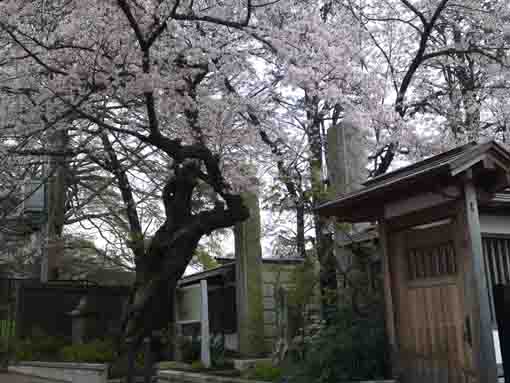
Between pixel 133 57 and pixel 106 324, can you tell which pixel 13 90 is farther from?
pixel 106 324

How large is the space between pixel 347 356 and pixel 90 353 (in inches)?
273

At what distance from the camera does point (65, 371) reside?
1159 cm

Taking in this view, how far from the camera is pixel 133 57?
9.71 metres

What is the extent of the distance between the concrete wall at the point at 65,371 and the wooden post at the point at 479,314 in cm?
714

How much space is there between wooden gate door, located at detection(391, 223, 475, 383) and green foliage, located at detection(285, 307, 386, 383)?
0.36 metres

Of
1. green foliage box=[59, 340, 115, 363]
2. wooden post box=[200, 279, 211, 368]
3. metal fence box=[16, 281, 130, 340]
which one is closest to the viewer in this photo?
wooden post box=[200, 279, 211, 368]

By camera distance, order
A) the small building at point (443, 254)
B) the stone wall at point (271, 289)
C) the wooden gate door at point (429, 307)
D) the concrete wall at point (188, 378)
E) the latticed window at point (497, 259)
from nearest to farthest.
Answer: the small building at point (443, 254)
the wooden gate door at point (429, 307)
the latticed window at point (497, 259)
the concrete wall at point (188, 378)
the stone wall at point (271, 289)

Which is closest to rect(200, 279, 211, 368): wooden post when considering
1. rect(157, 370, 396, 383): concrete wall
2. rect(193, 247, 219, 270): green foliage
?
rect(157, 370, 396, 383): concrete wall

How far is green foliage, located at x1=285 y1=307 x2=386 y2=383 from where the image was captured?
7266 mm

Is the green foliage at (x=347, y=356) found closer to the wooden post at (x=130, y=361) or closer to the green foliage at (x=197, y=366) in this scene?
the wooden post at (x=130, y=361)

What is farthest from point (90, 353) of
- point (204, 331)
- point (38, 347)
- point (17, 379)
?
point (204, 331)

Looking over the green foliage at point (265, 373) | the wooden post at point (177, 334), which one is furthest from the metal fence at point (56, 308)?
the green foliage at point (265, 373)

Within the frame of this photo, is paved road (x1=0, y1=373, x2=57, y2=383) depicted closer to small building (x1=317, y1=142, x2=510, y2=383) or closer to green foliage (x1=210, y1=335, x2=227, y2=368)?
green foliage (x1=210, y1=335, x2=227, y2=368)

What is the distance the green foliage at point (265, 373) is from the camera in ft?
28.1
